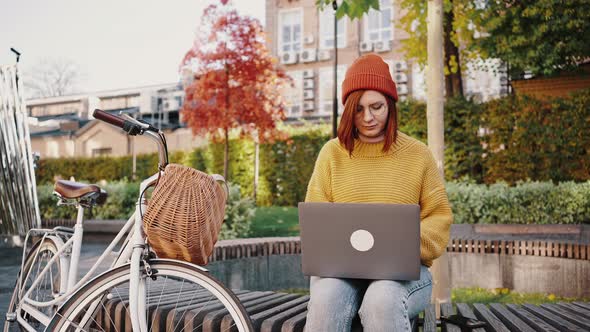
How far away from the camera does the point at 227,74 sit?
18.3 metres

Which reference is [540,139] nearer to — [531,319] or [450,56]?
[450,56]

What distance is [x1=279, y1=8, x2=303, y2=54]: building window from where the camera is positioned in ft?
111

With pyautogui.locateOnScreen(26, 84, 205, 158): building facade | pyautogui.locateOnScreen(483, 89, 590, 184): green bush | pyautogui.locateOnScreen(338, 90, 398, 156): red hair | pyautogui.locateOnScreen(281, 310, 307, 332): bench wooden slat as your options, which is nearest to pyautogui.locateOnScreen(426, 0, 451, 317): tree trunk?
pyautogui.locateOnScreen(338, 90, 398, 156): red hair

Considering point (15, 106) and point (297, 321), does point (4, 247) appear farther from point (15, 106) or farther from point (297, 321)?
point (297, 321)

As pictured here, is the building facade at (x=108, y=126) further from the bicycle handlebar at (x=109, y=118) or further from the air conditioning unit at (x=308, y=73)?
the bicycle handlebar at (x=109, y=118)

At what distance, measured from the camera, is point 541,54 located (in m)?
15.2

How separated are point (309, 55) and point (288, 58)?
138 centimetres

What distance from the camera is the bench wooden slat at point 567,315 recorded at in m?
2.97

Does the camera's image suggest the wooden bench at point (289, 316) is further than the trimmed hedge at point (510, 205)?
No

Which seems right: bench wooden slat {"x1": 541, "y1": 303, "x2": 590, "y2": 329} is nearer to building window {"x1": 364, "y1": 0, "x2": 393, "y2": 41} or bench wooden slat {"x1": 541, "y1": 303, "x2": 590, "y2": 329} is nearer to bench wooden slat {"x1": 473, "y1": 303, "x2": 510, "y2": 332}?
bench wooden slat {"x1": 473, "y1": 303, "x2": 510, "y2": 332}

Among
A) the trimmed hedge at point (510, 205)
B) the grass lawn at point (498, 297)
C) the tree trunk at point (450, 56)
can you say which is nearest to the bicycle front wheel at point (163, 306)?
the grass lawn at point (498, 297)

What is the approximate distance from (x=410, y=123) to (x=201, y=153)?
1116 cm

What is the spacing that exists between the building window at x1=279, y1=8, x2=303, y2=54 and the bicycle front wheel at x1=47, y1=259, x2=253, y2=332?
31.2 metres

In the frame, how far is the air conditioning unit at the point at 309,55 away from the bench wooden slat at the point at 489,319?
98.5ft
